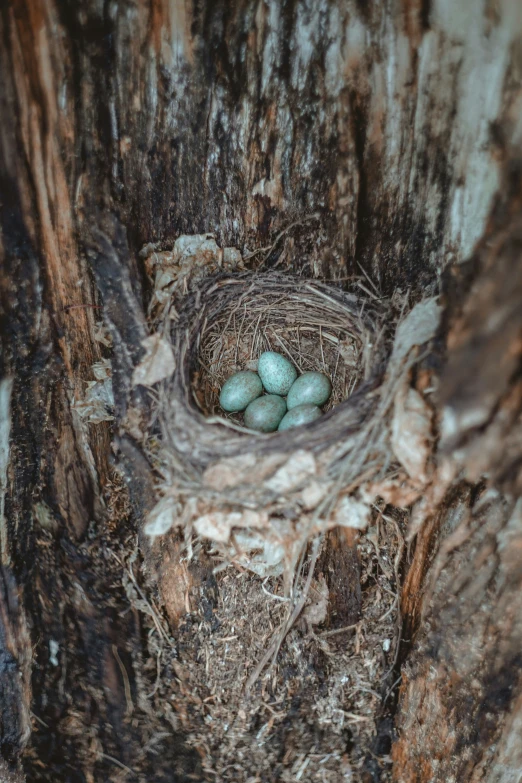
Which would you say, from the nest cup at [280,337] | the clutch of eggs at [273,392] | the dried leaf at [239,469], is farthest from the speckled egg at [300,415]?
the dried leaf at [239,469]

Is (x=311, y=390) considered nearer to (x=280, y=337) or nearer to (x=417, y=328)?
(x=280, y=337)

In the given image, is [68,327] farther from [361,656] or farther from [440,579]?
[361,656]

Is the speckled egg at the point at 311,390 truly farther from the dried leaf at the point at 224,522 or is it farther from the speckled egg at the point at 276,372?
the dried leaf at the point at 224,522

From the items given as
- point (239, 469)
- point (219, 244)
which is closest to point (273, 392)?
point (219, 244)

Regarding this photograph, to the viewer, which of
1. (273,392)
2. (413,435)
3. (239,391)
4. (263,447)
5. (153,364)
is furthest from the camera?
(273,392)

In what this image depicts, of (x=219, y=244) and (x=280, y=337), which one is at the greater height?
(x=219, y=244)

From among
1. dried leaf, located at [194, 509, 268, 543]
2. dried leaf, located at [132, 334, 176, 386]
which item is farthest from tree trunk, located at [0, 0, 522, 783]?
dried leaf, located at [194, 509, 268, 543]

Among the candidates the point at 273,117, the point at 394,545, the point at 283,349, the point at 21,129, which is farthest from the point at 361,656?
the point at 21,129
